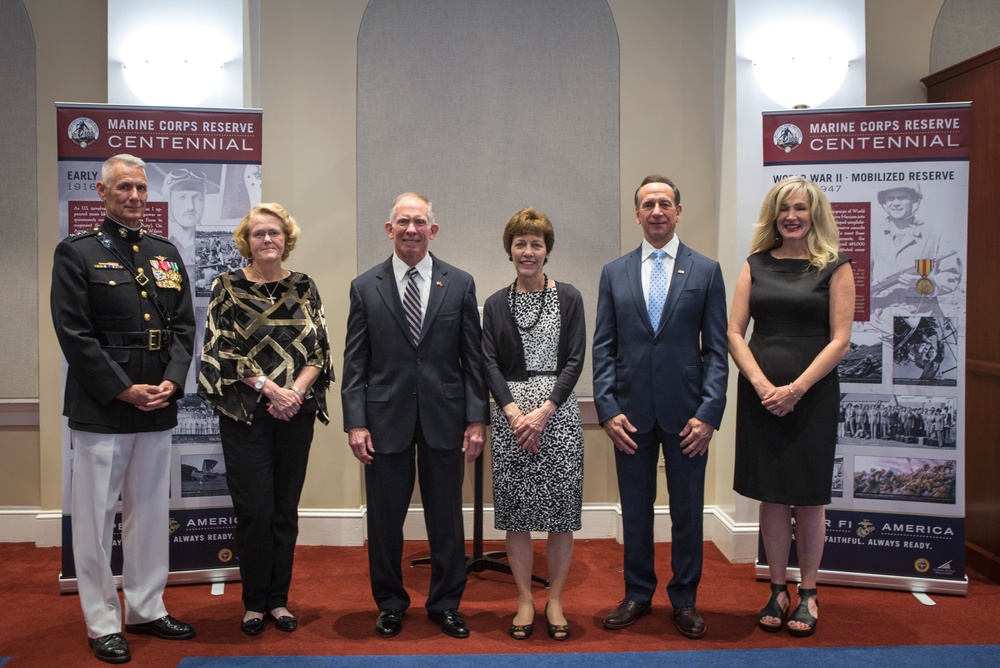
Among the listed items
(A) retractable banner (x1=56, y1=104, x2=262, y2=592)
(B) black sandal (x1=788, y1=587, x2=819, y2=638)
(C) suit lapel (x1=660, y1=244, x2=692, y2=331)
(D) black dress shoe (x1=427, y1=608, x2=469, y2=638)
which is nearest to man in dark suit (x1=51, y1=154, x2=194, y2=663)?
(A) retractable banner (x1=56, y1=104, x2=262, y2=592)

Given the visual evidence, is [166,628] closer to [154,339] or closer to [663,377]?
[154,339]

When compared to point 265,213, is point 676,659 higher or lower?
lower

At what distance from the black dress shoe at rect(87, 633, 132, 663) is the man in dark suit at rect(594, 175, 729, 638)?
183 cm

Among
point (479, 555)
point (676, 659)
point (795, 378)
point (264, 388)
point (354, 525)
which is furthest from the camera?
point (354, 525)

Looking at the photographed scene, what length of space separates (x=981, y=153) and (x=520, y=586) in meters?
3.25

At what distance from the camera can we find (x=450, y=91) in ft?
15.5

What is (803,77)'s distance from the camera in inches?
168

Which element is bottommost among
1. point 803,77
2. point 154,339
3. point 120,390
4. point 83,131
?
point 120,390

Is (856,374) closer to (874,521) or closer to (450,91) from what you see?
(874,521)

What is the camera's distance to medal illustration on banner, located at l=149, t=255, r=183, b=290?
3.17m

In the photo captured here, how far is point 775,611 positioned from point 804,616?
113mm

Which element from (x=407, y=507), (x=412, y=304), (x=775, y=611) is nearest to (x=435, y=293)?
(x=412, y=304)

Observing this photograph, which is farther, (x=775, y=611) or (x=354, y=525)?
(x=354, y=525)

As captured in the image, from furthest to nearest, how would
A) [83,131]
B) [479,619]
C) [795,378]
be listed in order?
[83,131], [479,619], [795,378]
